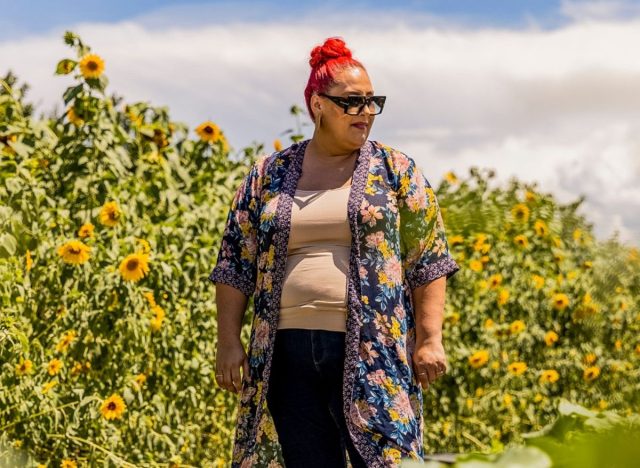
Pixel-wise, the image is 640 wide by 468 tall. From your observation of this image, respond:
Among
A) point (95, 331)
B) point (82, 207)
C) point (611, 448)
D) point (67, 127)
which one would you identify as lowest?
point (611, 448)

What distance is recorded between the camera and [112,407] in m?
3.49

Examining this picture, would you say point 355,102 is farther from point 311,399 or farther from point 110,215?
point 110,215

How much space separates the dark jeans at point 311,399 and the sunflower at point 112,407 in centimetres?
109

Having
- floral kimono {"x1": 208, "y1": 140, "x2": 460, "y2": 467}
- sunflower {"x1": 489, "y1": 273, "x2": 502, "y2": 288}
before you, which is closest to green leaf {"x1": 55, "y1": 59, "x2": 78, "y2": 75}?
floral kimono {"x1": 208, "y1": 140, "x2": 460, "y2": 467}

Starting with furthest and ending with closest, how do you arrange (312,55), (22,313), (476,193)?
(476,193) → (22,313) → (312,55)

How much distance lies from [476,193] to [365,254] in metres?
4.07

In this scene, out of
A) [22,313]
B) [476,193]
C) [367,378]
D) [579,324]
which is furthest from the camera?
[476,193]

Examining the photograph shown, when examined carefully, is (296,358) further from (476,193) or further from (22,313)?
(476,193)

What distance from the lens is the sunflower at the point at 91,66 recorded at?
401 centimetres

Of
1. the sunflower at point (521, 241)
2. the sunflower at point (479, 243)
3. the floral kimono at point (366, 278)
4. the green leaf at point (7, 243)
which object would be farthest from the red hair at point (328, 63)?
the sunflower at point (521, 241)

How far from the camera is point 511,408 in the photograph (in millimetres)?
5543

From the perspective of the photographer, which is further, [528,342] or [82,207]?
[528,342]

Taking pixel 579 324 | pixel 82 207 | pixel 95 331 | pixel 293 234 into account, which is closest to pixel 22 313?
pixel 95 331

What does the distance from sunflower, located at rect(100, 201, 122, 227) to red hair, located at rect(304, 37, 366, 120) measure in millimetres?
1301
